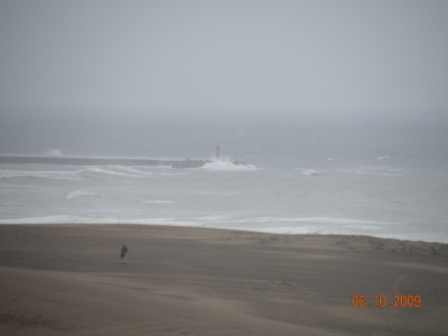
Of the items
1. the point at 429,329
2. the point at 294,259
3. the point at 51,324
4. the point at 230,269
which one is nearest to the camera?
the point at 51,324

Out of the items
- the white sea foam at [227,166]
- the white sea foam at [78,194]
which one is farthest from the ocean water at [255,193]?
the white sea foam at [227,166]

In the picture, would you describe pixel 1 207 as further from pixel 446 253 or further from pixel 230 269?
pixel 446 253

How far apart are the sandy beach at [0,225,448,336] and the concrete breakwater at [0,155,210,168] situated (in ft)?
125

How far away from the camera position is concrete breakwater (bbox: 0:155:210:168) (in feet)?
212

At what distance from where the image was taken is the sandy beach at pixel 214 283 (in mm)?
11727

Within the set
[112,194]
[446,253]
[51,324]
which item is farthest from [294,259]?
[112,194]

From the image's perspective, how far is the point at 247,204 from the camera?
39.6 meters

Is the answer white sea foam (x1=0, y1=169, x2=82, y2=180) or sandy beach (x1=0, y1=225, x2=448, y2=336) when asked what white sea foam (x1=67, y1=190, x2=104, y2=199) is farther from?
sandy beach (x1=0, y1=225, x2=448, y2=336)

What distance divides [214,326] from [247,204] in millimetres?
28019
